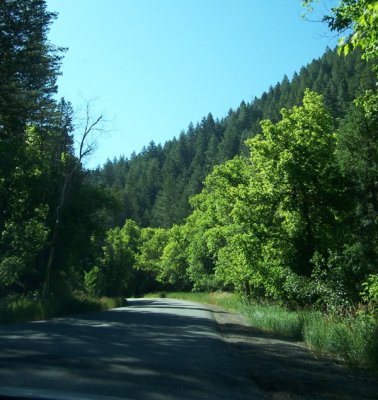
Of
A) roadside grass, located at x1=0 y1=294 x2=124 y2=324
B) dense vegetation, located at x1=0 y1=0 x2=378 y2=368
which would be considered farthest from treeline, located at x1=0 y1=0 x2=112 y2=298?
roadside grass, located at x1=0 y1=294 x2=124 y2=324

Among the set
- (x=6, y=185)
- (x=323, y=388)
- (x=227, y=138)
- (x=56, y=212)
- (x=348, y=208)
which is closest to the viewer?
(x=323, y=388)

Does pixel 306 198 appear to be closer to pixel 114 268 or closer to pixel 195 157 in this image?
pixel 114 268

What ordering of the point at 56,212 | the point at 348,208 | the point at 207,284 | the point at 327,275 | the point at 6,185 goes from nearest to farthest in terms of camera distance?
1. the point at 327,275
2. the point at 348,208
3. the point at 6,185
4. the point at 56,212
5. the point at 207,284

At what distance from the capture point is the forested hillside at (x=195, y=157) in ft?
453

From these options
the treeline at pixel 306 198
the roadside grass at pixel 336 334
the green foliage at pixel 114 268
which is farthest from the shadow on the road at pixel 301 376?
the green foliage at pixel 114 268

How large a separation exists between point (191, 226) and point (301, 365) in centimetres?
8239

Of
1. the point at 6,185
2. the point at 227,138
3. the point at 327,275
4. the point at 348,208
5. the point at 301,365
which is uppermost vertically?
the point at 227,138

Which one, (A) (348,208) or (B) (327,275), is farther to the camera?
(A) (348,208)

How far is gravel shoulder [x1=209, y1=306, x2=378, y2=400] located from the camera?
9.81 metres

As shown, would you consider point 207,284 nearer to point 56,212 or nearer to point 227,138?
point 56,212

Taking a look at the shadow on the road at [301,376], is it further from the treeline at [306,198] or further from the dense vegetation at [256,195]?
the treeline at [306,198]

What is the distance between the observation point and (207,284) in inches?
2945

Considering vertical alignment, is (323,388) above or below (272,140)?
below

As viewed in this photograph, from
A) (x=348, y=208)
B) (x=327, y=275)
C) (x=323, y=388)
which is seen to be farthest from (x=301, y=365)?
(x=348, y=208)
